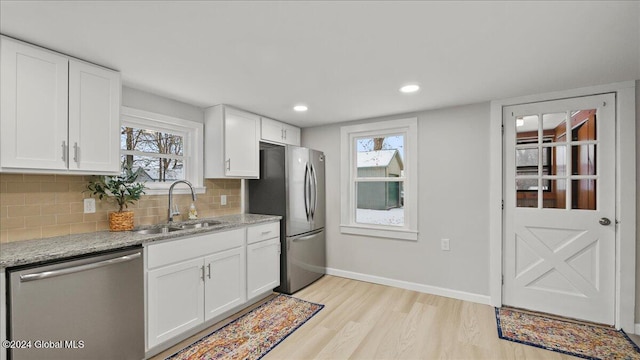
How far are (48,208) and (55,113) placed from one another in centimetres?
70

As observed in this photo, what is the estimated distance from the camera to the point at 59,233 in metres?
2.08

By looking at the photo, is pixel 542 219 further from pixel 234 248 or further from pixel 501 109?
pixel 234 248

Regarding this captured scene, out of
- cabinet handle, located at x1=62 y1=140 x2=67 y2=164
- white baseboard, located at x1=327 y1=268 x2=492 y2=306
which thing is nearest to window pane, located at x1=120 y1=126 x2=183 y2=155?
cabinet handle, located at x1=62 y1=140 x2=67 y2=164

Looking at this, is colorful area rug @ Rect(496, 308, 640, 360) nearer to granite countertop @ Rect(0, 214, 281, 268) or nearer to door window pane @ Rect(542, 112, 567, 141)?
door window pane @ Rect(542, 112, 567, 141)

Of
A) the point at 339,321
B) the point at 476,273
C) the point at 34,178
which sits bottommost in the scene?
the point at 339,321

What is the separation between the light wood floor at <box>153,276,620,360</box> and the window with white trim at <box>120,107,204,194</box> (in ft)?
5.04

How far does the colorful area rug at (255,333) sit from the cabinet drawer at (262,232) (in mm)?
689

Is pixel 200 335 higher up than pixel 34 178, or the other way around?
pixel 34 178

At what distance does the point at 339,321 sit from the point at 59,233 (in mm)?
2327

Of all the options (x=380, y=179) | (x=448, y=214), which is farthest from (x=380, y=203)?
(x=448, y=214)

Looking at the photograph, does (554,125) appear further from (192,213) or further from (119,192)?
(119,192)

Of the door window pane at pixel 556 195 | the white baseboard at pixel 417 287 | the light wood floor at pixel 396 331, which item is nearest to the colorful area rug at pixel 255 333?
the light wood floor at pixel 396 331

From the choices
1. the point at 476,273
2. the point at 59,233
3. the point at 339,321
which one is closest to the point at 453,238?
the point at 476,273

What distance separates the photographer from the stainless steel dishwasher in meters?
1.48
